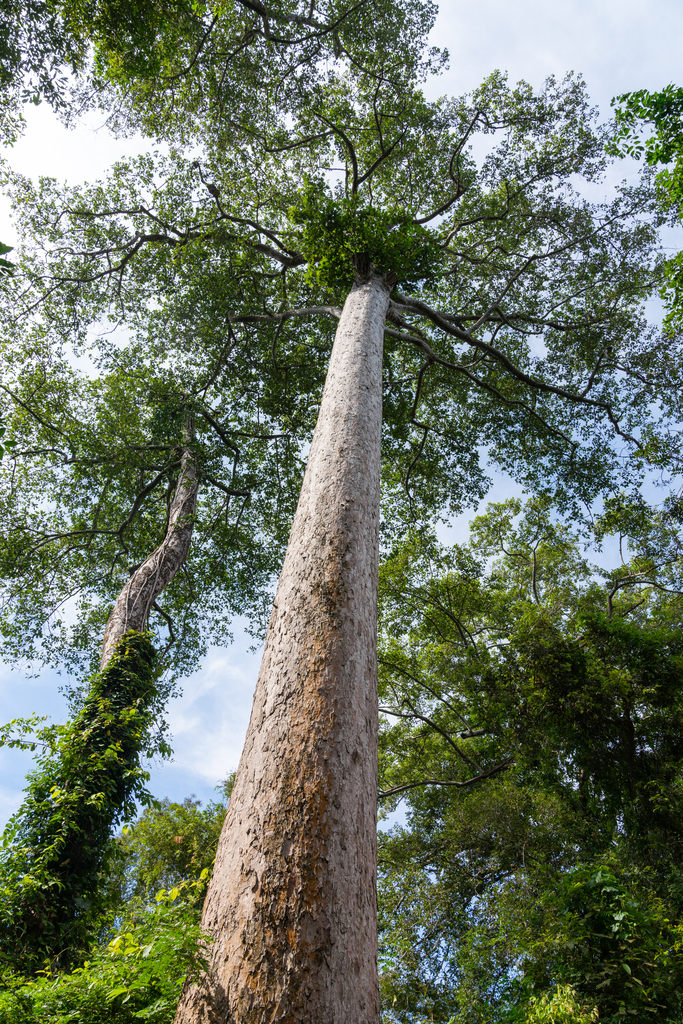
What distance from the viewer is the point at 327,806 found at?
1860mm

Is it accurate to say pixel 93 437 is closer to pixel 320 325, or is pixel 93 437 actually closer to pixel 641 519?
pixel 320 325

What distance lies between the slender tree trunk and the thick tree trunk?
4241 mm

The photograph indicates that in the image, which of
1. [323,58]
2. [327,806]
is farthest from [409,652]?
[323,58]

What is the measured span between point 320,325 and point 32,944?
10.8 metres

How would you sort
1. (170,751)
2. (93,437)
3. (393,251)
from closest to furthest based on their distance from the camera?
(170,751), (393,251), (93,437)

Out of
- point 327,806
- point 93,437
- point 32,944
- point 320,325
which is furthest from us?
point 320,325

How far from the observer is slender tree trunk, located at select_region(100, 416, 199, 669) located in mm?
6426

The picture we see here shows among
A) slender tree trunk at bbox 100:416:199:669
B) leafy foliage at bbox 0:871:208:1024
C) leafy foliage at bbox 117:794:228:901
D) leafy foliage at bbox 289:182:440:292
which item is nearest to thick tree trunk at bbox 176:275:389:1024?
leafy foliage at bbox 0:871:208:1024

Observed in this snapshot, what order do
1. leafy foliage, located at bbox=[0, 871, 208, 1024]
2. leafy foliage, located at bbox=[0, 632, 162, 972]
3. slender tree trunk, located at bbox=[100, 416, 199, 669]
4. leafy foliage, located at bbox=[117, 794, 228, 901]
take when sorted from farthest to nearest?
leafy foliage, located at bbox=[117, 794, 228, 901] < slender tree trunk, located at bbox=[100, 416, 199, 669] < leafy foliage, located at bbox=[0, 632, 162, 972] < leafy foliage, located at bbox=[0, 871, 208, 1024]

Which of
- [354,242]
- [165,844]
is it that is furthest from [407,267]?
[165,844]

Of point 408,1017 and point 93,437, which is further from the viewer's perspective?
point 93,437

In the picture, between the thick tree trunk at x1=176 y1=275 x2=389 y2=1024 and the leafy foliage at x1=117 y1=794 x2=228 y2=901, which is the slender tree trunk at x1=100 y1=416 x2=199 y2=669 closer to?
the thick tree trunk at x1=176 y1=275 x2=389 y2=1024

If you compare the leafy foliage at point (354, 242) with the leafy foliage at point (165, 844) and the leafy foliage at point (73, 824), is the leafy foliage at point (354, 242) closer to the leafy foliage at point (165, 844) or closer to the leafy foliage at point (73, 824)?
the leafy foliage at point (73, 824)

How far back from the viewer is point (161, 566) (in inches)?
289
